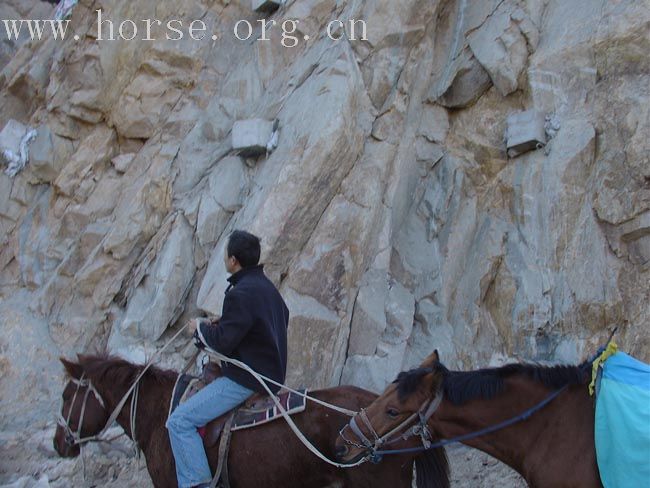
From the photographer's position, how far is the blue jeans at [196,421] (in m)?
3.96

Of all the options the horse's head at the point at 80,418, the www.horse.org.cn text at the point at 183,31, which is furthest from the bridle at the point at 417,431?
the www.horse.org.cn text at the point at 183,31

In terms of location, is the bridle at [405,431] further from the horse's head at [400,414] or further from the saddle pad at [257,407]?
the saddle pad at [257,407]

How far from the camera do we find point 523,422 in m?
3.34

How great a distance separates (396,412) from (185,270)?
15.1ft

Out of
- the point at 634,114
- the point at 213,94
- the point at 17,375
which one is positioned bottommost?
the point at 17,375

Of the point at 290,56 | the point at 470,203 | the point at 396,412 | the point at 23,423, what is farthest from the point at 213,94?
the point at 396,412

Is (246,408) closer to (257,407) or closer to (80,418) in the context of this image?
(257,407)

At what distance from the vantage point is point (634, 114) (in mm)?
6281

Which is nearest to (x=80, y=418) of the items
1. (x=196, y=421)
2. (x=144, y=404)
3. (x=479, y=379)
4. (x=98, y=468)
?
(x=144, y=404)

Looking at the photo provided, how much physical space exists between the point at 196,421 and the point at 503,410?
2085 mm

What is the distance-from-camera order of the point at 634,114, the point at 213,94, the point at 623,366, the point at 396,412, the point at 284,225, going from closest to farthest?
1. the point at 623,366
2. the point at 396,412
3. the point at 634,114
4. the point at 284,225
5. the point at 213,94

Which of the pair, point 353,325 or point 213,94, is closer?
point 353,325

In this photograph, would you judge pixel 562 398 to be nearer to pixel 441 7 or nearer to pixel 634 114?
pixel 634 114

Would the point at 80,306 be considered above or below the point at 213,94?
Result: below
